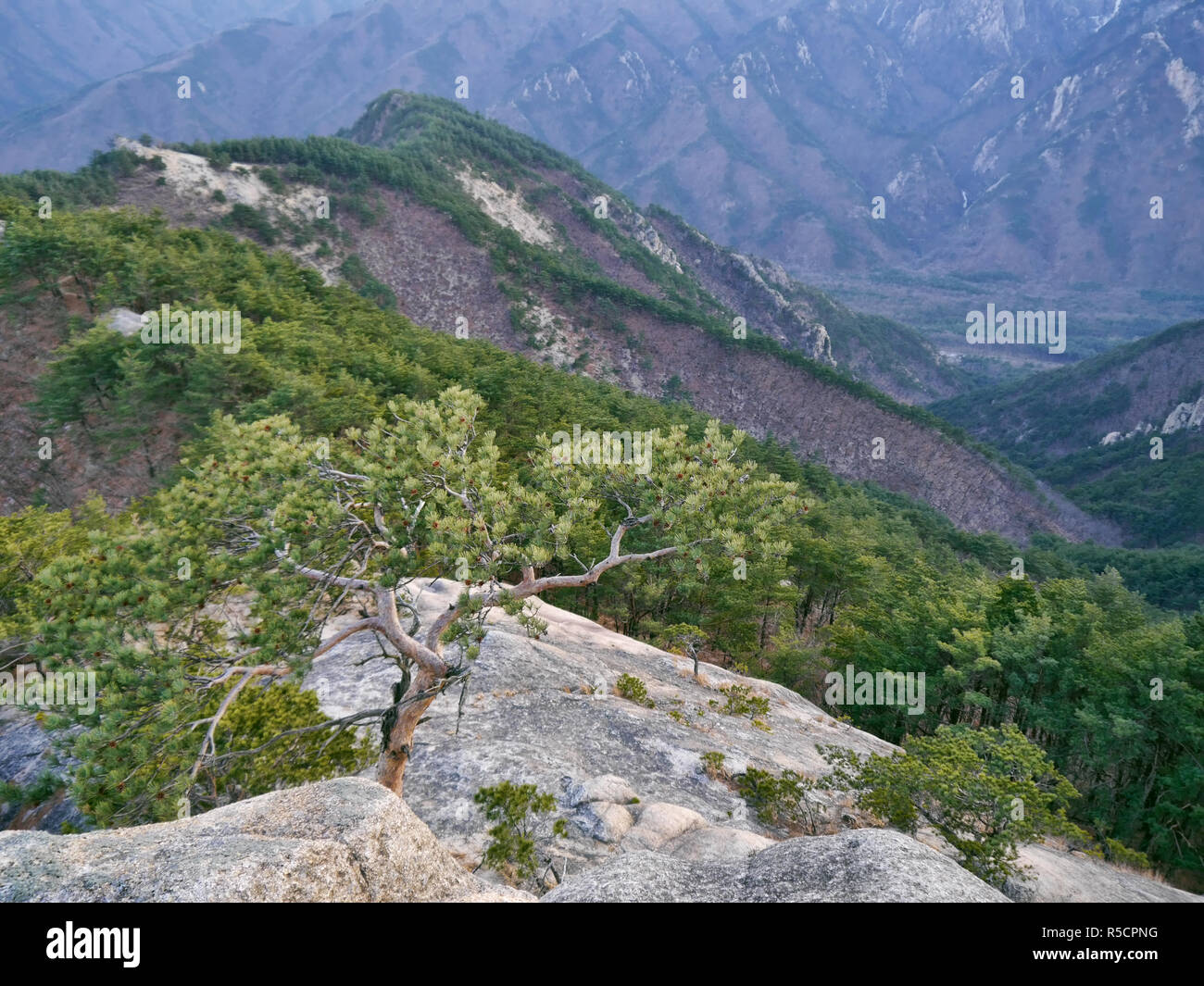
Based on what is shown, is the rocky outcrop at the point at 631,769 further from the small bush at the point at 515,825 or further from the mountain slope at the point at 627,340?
the mountain slope at the point at 627,340

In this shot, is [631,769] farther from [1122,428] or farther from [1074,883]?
[1122,428]

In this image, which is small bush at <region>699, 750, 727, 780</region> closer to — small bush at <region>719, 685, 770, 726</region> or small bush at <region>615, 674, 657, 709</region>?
small bush at <region>615, 674, 657, 709</region>

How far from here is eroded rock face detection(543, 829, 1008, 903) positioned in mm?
5516

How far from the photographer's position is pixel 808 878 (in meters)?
5.87

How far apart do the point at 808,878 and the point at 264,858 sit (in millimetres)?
4454

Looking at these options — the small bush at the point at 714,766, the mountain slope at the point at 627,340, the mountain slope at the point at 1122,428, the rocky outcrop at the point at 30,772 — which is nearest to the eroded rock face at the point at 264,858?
the rocky outcrop at the point at 30,772

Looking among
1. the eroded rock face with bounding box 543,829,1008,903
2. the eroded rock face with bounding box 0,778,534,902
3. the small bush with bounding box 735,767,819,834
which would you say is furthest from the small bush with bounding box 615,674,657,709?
the eroded rock face with bounding box 0,778,534,902

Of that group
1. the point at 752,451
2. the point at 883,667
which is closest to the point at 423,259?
the point at 752,451

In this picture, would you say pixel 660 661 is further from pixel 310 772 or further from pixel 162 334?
pixel 162 334

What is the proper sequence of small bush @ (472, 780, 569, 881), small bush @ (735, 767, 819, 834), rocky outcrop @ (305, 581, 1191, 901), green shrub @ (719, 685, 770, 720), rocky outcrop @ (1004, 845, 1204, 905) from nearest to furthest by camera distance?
rocky outcrop @ (305, 581, 1191, 901)
small bush @ (472, 780, 569, 881)
rocky outcrop @ (1004, 845, 1204, 905)
small bush @ (735, 767, 819, 834)
green shrub @ (719, 685, 770, 720)

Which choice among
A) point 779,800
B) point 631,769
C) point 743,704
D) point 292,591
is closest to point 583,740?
point 631,769

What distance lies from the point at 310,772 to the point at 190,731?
76.8 inches

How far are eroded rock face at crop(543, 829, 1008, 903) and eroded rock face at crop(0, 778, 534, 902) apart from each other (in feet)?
3.88

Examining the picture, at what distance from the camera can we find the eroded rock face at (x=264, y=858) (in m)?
4.35
